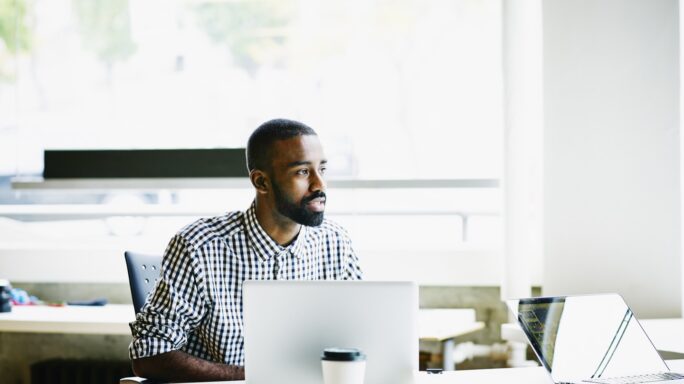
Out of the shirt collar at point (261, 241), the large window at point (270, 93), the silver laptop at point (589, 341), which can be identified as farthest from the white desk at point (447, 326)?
the silver laptop at point (589, 341)

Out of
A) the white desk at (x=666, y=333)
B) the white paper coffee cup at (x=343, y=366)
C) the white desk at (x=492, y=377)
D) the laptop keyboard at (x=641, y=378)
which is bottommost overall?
the white desk at (x=666, y=333)

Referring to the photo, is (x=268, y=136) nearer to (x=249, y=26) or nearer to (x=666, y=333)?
(x=666, y=333)

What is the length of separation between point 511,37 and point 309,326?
8.01 ft

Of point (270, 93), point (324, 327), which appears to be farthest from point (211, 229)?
point (270, 93)

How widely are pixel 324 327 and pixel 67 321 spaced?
6.31ft

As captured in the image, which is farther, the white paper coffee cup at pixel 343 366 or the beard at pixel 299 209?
the beard at pixel 299 209

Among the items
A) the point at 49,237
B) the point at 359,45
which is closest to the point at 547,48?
the point at 359,45

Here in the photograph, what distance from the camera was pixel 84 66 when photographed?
14.9 ft

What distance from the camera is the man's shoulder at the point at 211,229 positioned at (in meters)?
2.40

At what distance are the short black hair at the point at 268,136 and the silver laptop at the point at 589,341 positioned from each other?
771 millimetres

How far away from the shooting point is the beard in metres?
2.43

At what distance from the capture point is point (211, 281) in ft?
7.77

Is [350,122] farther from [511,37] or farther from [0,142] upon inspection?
[0,142]

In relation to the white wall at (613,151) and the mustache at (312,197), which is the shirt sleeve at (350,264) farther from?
the white wall at (613,151)
